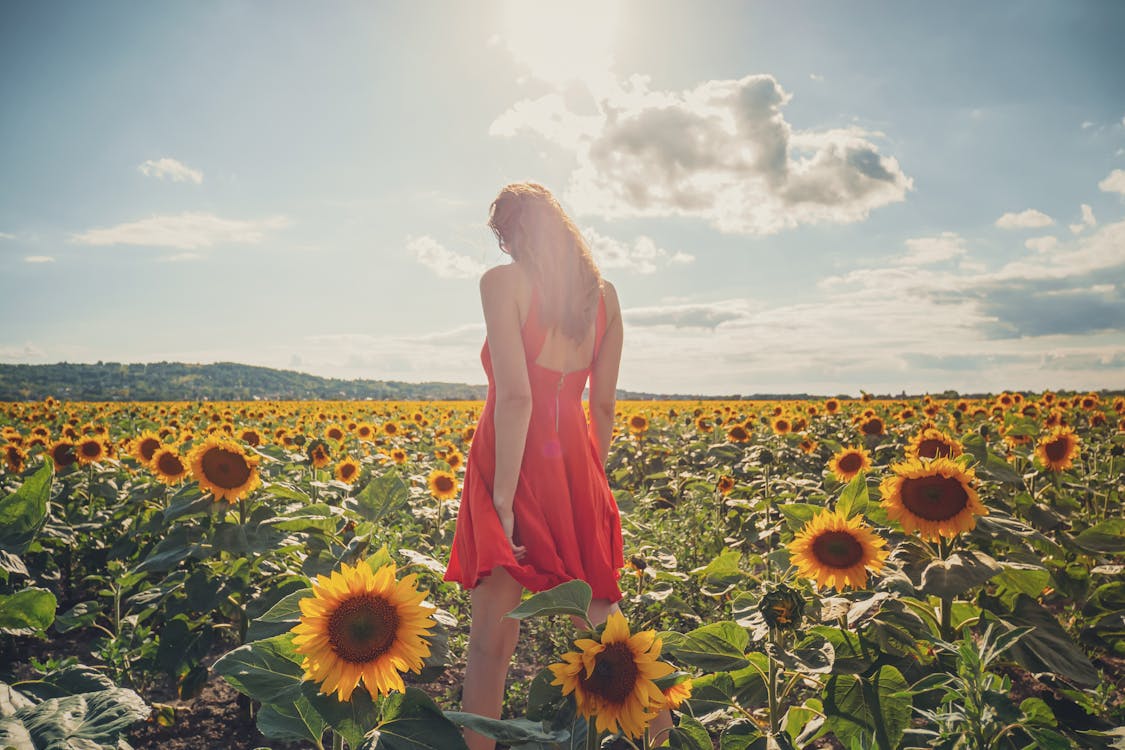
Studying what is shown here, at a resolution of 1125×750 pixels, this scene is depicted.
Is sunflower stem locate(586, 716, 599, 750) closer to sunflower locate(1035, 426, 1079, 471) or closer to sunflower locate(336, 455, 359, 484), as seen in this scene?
sunflower locate(336, 455, 359, 484)

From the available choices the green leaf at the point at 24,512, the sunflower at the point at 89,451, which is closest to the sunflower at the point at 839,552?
the green leaf at the point at 24,512

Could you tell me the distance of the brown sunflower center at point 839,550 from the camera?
6.97 ft

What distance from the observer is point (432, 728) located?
3.96 feet

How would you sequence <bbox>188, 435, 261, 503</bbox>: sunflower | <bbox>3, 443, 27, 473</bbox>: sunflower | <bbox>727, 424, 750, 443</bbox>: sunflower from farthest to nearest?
<bbox>727, 424, 750, 443</bbox>: sunflower < <bbox>3, 443, 27, 473</bbox>: sunflower < <bbox>188, 435, 261, 503</bbox>: sunflower

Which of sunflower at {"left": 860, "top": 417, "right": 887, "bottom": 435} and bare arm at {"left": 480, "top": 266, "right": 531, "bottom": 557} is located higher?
bare arm at {"left": 480, "top": 266, "right": 531, "bottom": 557}

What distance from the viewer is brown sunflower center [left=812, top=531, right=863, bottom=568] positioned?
2.12m

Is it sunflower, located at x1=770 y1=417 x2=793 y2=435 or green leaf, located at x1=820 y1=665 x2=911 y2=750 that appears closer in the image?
green leaf, located at x1=820 y1=665 x2=911 y2=750

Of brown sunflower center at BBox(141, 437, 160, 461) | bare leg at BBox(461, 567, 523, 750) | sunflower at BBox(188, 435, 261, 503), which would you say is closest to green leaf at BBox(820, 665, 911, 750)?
bare leg at BBox(461, 567, 523, 750)

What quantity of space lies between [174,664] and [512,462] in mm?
1994

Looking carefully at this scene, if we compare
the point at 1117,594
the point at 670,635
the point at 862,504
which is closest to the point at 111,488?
the point at 670,635

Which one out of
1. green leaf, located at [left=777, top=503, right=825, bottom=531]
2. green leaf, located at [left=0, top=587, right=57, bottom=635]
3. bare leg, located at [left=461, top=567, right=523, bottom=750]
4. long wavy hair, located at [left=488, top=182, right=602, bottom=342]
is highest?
long wavy hair, located at [left=488, top=182, right=602, bottom=342]

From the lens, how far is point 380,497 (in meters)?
2.68

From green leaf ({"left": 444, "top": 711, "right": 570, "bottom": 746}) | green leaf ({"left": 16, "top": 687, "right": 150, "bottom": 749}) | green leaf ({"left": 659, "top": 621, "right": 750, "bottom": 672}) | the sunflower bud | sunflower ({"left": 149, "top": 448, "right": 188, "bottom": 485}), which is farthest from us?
sunflower ({"left": 149, "top": 448, "right": 188, "bottom": 485})

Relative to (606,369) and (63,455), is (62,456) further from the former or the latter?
(606,369)
